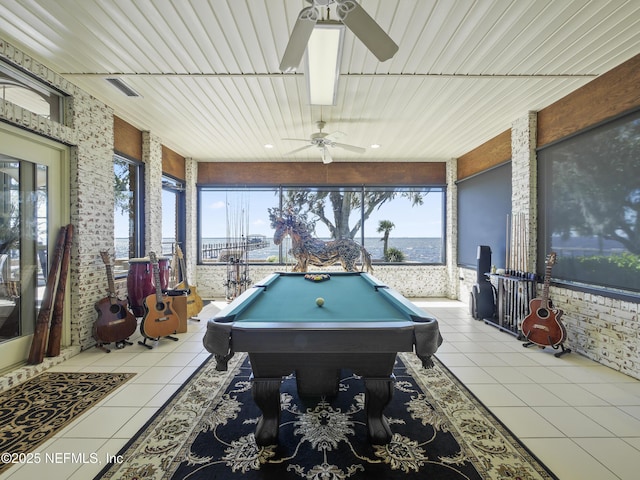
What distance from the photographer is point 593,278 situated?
365cm

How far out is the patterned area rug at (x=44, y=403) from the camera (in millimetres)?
2154

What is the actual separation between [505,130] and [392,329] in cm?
517

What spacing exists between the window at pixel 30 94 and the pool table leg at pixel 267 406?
370 cm

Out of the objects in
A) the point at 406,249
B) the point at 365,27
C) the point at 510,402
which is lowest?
the point at 510,402

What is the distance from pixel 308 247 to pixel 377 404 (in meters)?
3.81

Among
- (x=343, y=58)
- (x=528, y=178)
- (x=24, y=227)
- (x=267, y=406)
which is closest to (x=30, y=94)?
(x=24, y=227)

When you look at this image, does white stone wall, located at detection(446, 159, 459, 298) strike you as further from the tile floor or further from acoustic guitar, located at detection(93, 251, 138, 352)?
acoustic guitar, located at detection(93, 251, 138, 352)

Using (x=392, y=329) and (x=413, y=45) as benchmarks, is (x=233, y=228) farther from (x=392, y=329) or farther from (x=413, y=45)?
(x=392, y=329)

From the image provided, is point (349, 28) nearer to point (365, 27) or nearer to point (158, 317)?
point (365, 27)

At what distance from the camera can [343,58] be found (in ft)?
9.91

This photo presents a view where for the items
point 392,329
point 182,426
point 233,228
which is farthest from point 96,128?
point 392,329

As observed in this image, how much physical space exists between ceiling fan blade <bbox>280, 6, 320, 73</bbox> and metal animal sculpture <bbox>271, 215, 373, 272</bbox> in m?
3.65

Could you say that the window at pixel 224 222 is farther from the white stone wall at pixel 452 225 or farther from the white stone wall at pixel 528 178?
the white stone wall at pixel 528 178

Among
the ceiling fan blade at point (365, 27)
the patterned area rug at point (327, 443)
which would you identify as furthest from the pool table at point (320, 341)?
the ceiling fan blade at point (365, 27)
